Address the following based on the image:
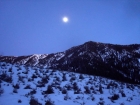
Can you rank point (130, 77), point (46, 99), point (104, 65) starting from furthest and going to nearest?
1. point (104, 65)
2. point (130, 77)
3. point (46, 99)

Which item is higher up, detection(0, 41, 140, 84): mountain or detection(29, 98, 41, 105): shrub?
detection(0, 41, 140, 84): mountain

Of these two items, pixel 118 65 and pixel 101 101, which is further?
pixel 118 65

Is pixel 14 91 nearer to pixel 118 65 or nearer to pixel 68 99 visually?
pixel 68 99

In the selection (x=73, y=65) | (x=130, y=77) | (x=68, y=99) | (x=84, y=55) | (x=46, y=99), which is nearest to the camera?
(x=46, y=99)

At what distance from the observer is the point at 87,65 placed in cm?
3134

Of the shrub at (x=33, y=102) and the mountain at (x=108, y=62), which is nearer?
the shrub at (x=33, y=102)

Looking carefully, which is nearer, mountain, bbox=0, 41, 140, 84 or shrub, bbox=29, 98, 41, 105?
shrub, bbox=29, 98, 41, 105

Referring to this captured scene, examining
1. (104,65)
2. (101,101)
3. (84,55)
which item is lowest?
(101,101)

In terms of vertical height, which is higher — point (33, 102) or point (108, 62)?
point (108, 62)

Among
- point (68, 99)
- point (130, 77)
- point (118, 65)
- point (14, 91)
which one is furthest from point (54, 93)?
point (118, 65)

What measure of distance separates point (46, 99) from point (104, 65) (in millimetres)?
24969

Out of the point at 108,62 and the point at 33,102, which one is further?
the point at 108,62

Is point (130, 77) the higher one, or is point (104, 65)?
point (104, 65)

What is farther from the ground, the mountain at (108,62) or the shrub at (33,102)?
the mountain at (108,62)
